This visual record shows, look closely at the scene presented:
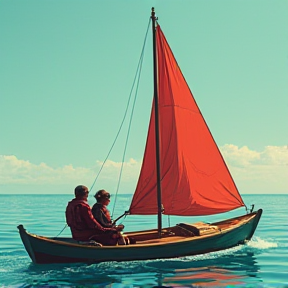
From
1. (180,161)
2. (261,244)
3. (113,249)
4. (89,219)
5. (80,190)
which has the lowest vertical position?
(261,244)

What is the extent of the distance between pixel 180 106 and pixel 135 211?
4004 mm

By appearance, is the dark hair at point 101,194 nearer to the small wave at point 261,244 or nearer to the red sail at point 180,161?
the red sail at point 180,161

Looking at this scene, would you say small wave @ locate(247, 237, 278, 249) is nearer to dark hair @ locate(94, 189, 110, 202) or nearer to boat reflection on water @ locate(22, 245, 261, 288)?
boat reflection on water @ locate(22, 245, 261, 288)

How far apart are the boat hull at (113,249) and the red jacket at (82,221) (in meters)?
0.34

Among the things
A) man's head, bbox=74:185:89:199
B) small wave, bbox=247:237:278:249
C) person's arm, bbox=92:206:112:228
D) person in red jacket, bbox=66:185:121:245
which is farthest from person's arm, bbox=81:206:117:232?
small wave, bbox=247:237:278:249

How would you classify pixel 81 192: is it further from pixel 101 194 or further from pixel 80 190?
pixel 101 194

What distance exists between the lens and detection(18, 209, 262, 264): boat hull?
509 inches

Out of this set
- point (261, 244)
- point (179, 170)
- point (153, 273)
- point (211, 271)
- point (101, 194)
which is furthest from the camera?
point (261, 244)

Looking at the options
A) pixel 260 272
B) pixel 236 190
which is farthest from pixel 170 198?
pixel 260 272

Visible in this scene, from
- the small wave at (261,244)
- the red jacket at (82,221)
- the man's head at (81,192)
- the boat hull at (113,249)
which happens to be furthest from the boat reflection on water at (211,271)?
the man's head at (81,192)

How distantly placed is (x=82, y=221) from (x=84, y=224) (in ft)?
0.44

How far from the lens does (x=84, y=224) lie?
1336 cm

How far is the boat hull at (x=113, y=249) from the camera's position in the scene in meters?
12.9

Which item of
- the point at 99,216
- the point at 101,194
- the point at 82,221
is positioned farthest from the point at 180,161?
the point at 82,221
